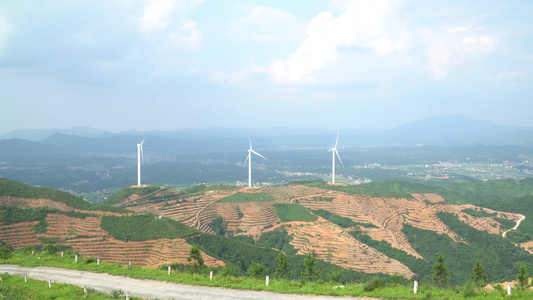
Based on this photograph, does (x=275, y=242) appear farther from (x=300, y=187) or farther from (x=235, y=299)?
(x=235, y=299)

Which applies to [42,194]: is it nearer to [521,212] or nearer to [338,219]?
[338,219]

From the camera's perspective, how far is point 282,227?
85.4m

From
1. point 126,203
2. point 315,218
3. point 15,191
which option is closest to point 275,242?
point 315,218

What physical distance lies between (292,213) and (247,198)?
12925mm

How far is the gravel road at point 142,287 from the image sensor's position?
25.8m

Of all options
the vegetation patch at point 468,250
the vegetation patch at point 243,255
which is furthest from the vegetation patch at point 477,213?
the vegetation patch at point 243,255

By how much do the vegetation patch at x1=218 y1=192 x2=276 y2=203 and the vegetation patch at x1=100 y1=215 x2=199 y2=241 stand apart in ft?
90.5

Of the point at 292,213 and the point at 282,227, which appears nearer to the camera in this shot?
the point at 282,227

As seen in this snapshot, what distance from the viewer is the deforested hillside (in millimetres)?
61906

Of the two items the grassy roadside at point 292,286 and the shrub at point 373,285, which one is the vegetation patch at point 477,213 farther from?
the shrub at point 373,285

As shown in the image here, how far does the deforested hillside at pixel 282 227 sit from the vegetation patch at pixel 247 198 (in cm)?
26

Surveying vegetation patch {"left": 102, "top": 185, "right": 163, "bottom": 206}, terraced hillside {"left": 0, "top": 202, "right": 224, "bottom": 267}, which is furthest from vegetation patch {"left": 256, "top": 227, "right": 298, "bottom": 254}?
vegetation patch {"left": 102, "top": 185, "right": 163, "bottom": 206}

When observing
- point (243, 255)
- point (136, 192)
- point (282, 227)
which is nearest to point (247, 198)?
point (282, 227)

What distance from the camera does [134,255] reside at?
5831 cm
